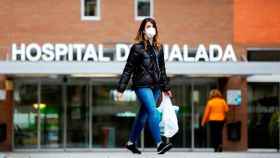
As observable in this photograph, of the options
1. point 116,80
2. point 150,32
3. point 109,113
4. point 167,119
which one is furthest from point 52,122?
point 150,32

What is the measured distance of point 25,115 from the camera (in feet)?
92.5

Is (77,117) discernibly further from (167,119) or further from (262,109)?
(167,119)

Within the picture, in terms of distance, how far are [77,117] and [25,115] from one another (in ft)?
5.52

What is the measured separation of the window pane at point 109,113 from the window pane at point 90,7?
7.78ft

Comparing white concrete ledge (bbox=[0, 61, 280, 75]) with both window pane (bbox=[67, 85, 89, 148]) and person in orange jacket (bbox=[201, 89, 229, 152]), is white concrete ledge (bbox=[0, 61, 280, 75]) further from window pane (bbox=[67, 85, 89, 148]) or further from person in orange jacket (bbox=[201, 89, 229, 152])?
window pane (bbox=[67, 85, 89, 148])


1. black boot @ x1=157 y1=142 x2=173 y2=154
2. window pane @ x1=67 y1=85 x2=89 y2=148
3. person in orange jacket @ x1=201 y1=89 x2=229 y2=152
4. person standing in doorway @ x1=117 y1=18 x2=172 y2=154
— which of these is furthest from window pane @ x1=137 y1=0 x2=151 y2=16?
black boot @ x1=157 y1=142 x2=173 y2=154

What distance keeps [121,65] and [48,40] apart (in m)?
3.18

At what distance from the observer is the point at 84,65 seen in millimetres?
25578

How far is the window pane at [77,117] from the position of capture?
28.2m

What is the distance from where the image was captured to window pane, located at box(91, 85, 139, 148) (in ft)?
92.5

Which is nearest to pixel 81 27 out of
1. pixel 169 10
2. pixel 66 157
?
pixel 169 10

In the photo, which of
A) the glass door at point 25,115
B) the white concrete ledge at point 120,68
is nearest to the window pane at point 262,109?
the white concrete ledge at point 120,68

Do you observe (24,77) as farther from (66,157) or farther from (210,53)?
(66,157)

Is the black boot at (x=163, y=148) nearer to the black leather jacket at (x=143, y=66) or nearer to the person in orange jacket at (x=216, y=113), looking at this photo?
the black leather jacket at (x=143, y=66)
